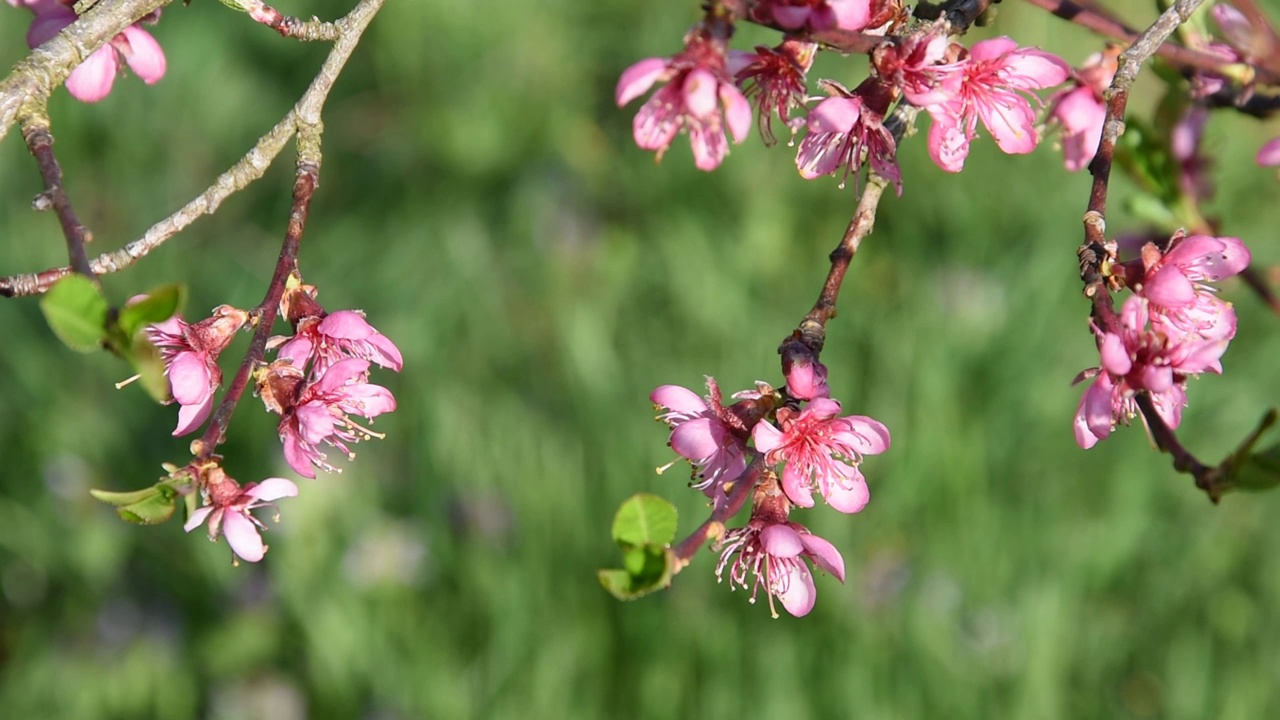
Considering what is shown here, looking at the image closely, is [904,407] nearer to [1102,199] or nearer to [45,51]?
[1102,199]

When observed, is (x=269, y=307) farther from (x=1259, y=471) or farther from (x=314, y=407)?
(x=1259, y=471)

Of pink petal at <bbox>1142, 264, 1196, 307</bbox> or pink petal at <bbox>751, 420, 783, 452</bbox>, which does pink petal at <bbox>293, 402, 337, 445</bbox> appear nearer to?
pink petal at <bbox>751, 420, 783, 452</bbox>

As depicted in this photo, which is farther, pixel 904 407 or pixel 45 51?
pixel 904 407

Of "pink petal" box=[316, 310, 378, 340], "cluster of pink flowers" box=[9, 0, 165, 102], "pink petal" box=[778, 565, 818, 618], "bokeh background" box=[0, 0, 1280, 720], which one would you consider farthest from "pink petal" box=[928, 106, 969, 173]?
"bokeh background" box=[0, 0, 1280, 720]

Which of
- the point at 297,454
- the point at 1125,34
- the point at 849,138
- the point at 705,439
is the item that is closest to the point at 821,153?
the point at 849,138

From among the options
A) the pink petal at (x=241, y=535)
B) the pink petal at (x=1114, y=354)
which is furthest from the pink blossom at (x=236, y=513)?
the pink petal at (x=1114, y=354)

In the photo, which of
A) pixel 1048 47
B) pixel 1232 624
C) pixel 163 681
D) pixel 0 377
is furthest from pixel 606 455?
pixel 1048 47

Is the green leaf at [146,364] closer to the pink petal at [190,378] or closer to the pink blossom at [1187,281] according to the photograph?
the pink petal at [190,378]
